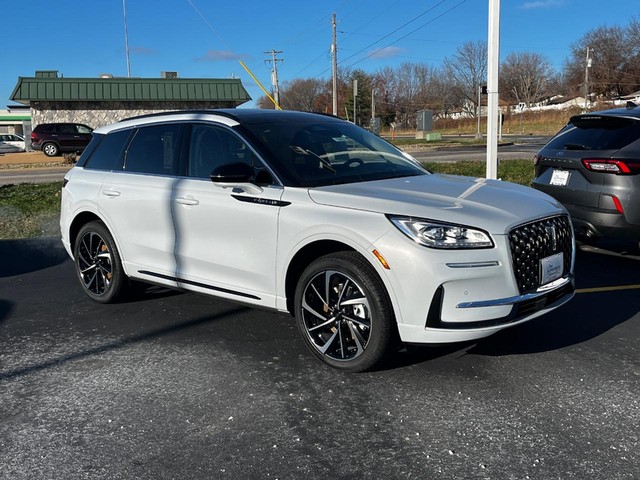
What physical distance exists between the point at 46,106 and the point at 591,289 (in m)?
33.0

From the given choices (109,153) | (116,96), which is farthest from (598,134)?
(116,96)

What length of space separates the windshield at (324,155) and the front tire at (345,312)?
→ 0.69 meters

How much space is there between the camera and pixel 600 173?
625cm

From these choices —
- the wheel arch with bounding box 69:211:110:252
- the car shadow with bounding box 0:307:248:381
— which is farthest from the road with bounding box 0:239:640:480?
the wheel arch with bounding box 69:211:110:252

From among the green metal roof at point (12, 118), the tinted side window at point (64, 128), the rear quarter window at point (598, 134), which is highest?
the green metal roof at point (12, 118)

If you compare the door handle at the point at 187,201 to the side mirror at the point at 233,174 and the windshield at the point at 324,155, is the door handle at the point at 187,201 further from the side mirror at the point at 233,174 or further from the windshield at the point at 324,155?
the windshield at the point at 324,155

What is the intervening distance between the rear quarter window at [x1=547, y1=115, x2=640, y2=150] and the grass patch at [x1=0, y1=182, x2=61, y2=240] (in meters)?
7.48

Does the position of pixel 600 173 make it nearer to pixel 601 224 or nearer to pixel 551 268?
pixel 601 224

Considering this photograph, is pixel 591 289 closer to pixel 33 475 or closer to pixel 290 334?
pixel 290 334

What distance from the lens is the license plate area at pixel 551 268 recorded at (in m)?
4.03

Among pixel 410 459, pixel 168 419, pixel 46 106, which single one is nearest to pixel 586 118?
pixel 410 459

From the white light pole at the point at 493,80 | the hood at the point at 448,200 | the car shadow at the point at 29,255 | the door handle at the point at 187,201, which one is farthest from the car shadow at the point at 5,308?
the white light pole at the point at 493,80

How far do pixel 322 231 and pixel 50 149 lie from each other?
30.6 meters

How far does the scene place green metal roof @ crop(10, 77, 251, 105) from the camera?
3306 centimetres
